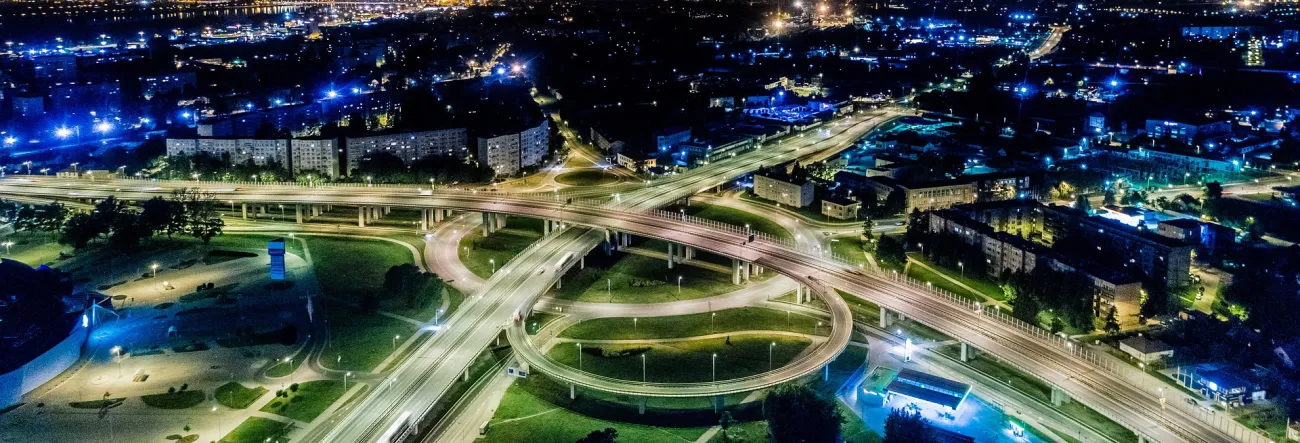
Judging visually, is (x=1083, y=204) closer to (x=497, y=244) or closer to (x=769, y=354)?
(x=769, y=354)

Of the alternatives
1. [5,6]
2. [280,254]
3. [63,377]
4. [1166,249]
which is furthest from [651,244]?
A: [5,6]

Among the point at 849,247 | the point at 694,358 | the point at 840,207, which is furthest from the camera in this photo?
the point at 840,207

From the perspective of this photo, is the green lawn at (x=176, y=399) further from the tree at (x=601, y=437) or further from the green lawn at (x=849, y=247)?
the green lawn at (x=849, y=247)

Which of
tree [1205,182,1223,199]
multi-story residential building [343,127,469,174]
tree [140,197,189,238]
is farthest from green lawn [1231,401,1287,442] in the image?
multi-story residential building [343,127,469,174]

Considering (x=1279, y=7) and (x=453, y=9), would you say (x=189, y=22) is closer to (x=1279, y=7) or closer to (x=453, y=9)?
(x=453, y=9)

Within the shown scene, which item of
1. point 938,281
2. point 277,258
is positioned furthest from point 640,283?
point 277,258

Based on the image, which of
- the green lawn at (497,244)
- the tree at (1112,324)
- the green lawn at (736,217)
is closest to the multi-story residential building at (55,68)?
the green lawn at (497,244)

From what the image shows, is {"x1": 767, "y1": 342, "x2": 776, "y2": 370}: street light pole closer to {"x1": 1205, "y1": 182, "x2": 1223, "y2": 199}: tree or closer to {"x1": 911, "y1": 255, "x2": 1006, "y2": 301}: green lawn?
{"x1": 911, "y1": 255, "x2": 1006, "y2": 301}: green lawn
